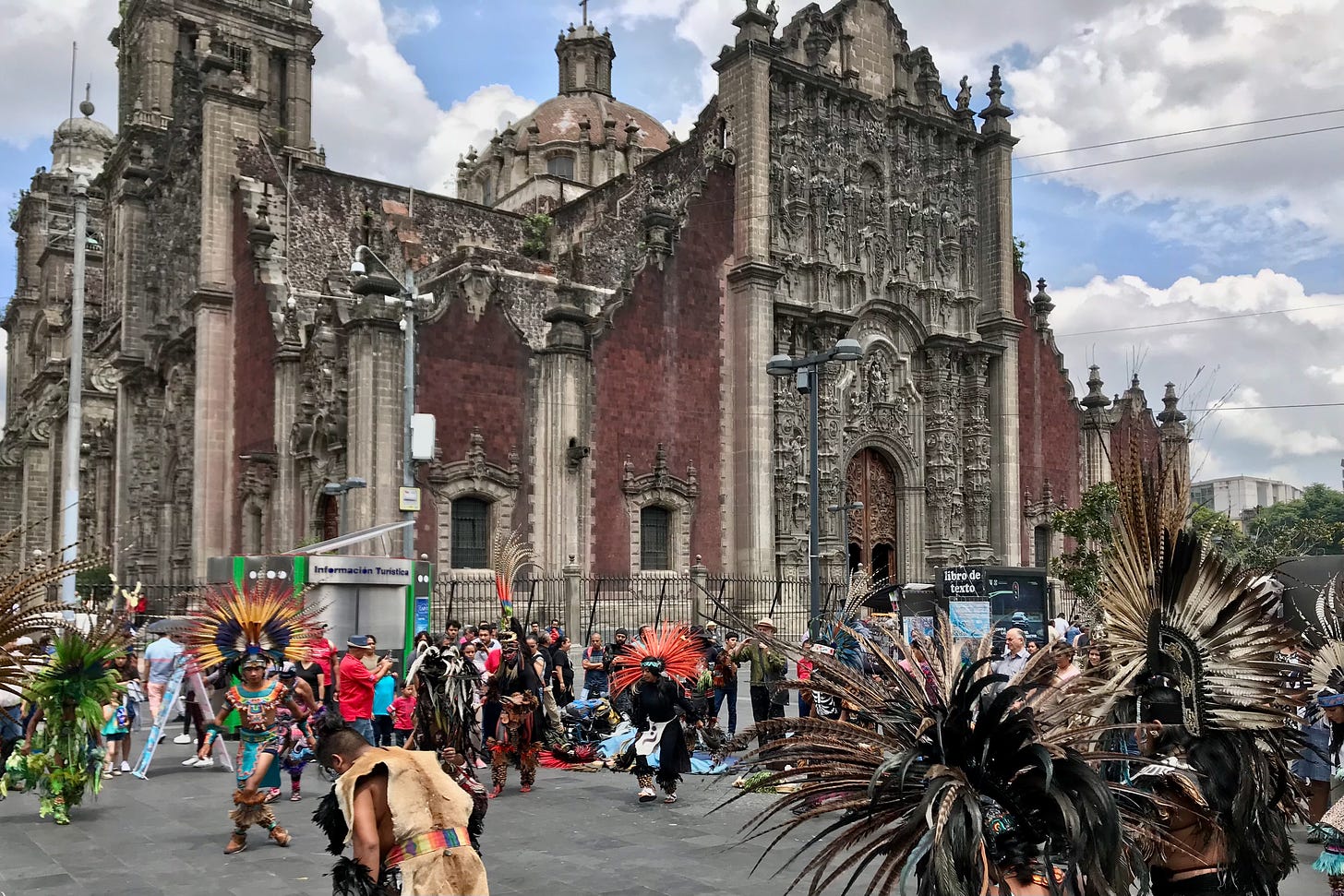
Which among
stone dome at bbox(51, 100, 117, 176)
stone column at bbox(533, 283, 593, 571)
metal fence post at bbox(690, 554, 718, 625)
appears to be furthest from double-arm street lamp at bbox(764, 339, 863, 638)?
stone dome at bbox(51, 100, 117, 176)

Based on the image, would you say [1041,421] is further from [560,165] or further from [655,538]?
[560,165]

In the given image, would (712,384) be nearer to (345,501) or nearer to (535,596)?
(535,596)

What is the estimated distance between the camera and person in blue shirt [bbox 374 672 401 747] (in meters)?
13.8

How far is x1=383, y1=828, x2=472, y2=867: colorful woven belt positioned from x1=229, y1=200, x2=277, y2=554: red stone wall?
88.9 feet

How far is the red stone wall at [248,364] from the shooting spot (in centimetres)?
3134

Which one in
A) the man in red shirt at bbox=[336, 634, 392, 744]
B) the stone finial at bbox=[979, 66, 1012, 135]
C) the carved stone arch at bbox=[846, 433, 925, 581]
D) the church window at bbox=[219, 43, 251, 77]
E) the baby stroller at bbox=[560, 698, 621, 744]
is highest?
the church window at bbox=[219, 43, 251, 77]

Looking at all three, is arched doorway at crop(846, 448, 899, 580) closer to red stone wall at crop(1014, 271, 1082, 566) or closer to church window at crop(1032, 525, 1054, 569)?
red stone wall at crop(1014, 271, 1082, 566)

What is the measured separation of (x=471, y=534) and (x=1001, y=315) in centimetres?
1879

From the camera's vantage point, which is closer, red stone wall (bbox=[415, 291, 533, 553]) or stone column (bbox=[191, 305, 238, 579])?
red stone wall (bbox=[415, 291, 533, 553])

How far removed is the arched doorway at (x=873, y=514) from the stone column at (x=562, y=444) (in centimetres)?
896

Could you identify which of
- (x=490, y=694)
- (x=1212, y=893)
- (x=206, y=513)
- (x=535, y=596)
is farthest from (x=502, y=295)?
(x=1212, y=893)

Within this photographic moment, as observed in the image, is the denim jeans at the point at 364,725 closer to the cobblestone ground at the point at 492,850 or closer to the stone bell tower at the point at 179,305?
the cobblestone ground at the point at 492,850

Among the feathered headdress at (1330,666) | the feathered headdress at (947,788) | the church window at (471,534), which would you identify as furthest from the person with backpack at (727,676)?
the church window at (471,534)

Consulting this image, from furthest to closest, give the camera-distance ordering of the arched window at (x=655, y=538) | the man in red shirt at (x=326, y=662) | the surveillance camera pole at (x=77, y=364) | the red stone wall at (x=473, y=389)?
the arched window at (x=655, y=538) < the red stone wall at (x=473, y=389) < the surveillance camera pole at (x=77, y=364) < the man in red shirt at (x=326, y=662)
